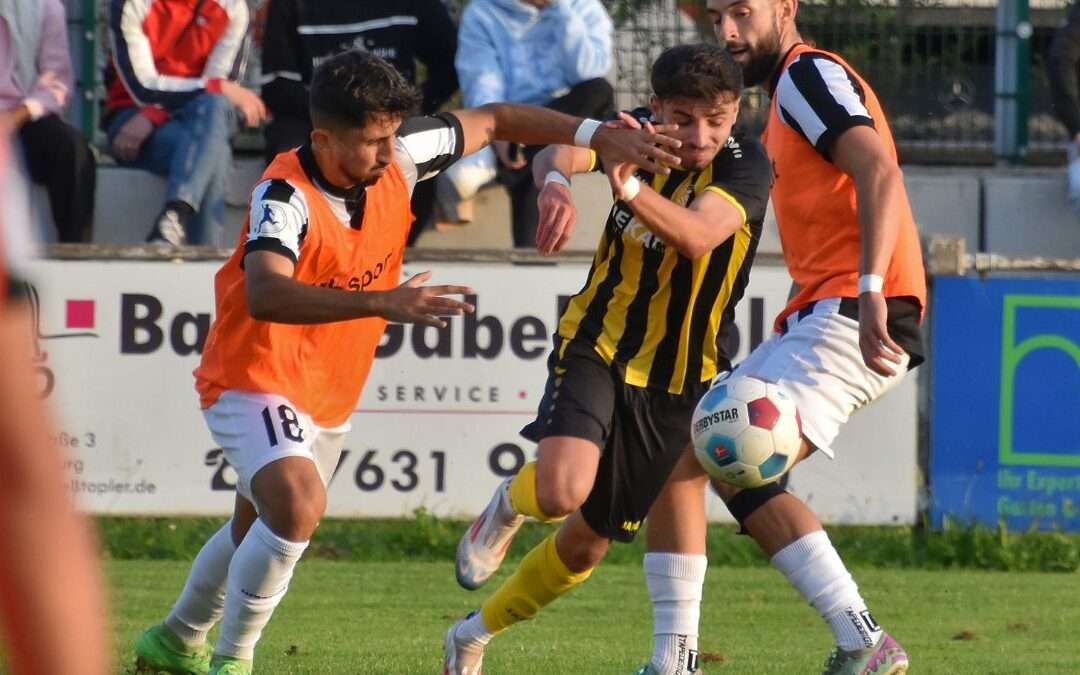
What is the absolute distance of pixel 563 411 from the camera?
571 centimetres

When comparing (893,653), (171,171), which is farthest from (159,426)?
(893,653)

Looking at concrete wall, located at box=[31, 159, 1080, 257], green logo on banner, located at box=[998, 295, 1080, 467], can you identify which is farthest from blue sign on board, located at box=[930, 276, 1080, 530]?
concrete wall, located at box=[31, 159, 1080, 257]

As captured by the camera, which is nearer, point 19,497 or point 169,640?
point 19,497

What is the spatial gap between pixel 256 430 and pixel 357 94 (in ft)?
3.29

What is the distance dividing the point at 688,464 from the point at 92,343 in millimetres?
4388

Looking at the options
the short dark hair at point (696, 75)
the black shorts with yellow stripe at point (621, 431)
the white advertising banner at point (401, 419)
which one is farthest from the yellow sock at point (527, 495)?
the white advertising banner at point (401, 419)

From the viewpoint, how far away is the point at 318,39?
→ 10297mm

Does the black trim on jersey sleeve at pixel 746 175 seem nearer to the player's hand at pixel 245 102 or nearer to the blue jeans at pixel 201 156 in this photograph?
the blue jeans at pixel 201 156

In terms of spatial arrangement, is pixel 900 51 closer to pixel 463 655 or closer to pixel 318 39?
pixel 318 39

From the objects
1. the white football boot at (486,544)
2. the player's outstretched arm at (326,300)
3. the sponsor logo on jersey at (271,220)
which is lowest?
the white football boot at (486,544)

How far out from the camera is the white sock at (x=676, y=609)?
5.66 m

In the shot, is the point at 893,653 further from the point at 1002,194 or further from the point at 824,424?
the point at 1002,194

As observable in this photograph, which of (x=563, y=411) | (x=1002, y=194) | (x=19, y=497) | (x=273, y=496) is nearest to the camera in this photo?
(x=19, y=497)

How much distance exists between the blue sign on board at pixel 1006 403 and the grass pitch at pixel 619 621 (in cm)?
42
